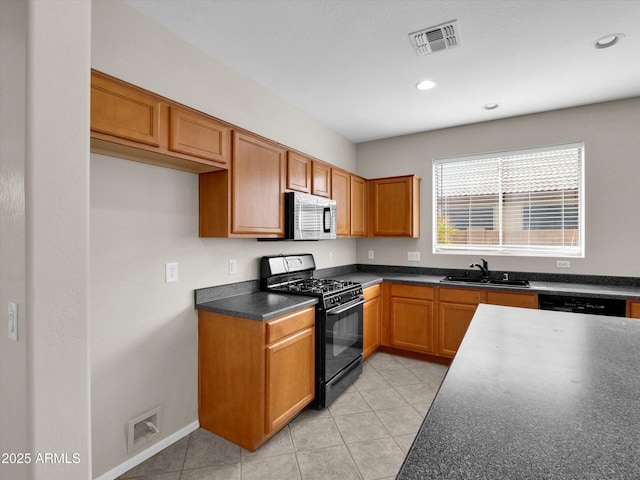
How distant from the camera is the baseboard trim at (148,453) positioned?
1.86m

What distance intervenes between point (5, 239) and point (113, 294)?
746 mm

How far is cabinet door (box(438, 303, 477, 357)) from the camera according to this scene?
3.36 metres

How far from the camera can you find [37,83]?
3.39 feet

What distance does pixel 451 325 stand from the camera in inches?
135

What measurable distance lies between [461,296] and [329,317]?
5.28 ft

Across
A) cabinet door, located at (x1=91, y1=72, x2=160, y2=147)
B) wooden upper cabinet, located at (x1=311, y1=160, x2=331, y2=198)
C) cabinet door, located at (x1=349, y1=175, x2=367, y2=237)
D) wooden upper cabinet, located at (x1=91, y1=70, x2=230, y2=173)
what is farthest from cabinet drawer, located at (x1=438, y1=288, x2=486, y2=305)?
cabinet door, located at (x1=91, y1=72, x2=160, y2=147)

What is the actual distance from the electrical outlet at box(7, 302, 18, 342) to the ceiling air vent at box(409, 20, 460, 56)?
2.55 m

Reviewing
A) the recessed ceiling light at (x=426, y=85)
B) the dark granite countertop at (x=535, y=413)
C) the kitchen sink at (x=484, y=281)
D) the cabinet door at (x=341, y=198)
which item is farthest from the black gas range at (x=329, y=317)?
the recessed ceiling light at (x=426, y=85)

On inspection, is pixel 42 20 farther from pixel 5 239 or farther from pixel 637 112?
pixel 637 112

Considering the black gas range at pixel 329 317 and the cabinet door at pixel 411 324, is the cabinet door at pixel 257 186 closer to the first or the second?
the black gas range at pixel 329 317

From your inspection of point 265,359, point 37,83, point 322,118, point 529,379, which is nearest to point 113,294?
point 265,359

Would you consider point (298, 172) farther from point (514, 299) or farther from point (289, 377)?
point (514, 299)

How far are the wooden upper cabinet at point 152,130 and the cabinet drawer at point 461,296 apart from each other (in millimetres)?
2588

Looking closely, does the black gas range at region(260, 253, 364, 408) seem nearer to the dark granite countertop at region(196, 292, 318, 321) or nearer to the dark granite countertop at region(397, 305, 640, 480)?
the dark granite countertop at region(196, 292, 318, 321)
